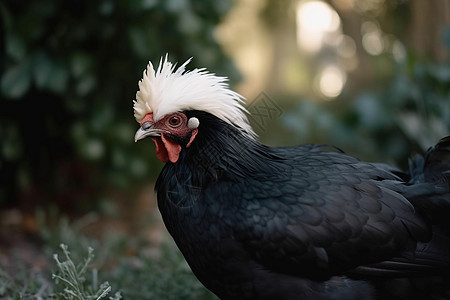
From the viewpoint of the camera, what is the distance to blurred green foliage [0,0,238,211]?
4.52 meters

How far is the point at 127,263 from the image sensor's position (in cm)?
392

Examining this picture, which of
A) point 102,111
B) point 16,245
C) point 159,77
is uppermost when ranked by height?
point 102,111

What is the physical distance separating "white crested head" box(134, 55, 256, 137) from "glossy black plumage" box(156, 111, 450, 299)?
2.6 inches

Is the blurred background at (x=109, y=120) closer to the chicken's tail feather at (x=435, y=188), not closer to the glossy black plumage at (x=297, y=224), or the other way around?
the glossy black plumage at (x=297, y=224)

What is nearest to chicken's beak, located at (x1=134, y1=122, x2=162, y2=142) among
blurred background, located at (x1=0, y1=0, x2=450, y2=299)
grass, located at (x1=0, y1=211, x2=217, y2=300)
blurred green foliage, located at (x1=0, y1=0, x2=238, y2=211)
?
grass, located at (x1=0, y1=211, x2=217, y2=300)

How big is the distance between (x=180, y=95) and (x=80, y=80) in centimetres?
228

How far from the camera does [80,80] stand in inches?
184

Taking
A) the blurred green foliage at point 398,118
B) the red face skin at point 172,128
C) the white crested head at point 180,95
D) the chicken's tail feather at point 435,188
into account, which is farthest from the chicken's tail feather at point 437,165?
the blurred green foliage at point 398,118

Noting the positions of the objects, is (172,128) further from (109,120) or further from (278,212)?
(109,120)

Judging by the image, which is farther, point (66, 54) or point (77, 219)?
point (77, 219)

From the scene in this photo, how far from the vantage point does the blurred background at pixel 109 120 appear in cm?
441

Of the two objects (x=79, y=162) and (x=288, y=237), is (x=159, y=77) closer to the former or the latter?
(x=288, y=237)

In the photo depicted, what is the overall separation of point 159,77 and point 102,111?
231cm

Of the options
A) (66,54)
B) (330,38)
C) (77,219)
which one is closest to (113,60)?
(66,54)
